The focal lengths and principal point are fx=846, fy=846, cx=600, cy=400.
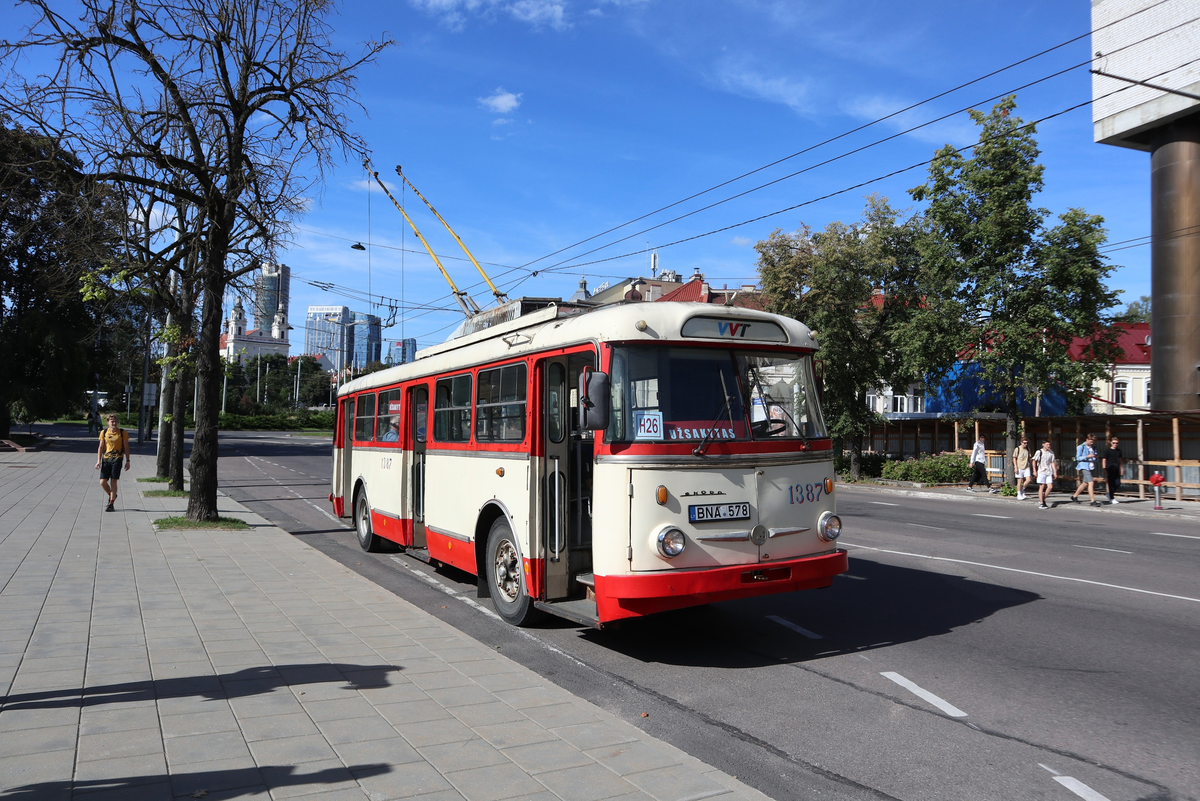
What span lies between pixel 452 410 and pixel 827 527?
456cm

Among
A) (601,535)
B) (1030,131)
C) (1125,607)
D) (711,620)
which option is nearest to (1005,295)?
(1030,131)

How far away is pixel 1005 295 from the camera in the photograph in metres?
26.3

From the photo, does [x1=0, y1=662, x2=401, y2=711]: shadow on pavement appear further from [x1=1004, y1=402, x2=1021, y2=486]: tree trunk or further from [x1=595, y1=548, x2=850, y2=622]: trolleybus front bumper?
[x1=1004, y1=402, x2=1021, y2=486]: tree trunk

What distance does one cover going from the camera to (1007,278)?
86.3ft

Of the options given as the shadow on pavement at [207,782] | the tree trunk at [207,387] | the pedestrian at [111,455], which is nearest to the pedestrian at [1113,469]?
the tree trunk at [207,387]

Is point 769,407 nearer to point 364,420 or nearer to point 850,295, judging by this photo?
point 364,420

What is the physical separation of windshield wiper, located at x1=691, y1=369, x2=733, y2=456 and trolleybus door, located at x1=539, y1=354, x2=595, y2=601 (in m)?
1.24

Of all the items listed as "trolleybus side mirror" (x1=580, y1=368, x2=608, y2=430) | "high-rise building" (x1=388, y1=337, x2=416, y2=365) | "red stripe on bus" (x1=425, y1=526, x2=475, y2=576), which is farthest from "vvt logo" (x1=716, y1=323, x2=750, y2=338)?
"high-rise building" (x1=388, y1=337, x2=416, y2=365)

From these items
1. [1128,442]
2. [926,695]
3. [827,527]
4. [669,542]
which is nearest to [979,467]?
[1128,442]

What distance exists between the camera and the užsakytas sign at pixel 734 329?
6715 mm

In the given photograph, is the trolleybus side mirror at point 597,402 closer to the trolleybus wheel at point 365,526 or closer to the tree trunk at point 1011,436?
the trolleybus wheel at point 365,526

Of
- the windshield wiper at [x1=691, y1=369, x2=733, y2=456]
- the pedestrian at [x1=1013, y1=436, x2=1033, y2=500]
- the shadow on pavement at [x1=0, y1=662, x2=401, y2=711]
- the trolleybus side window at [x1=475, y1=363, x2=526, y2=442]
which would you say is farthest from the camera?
the pedestrian at [x1=1013, y1=436, x2=1033, y2=500]

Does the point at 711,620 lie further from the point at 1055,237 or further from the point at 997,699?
the point at 1055,237

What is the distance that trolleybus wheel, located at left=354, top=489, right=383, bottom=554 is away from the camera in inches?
502
